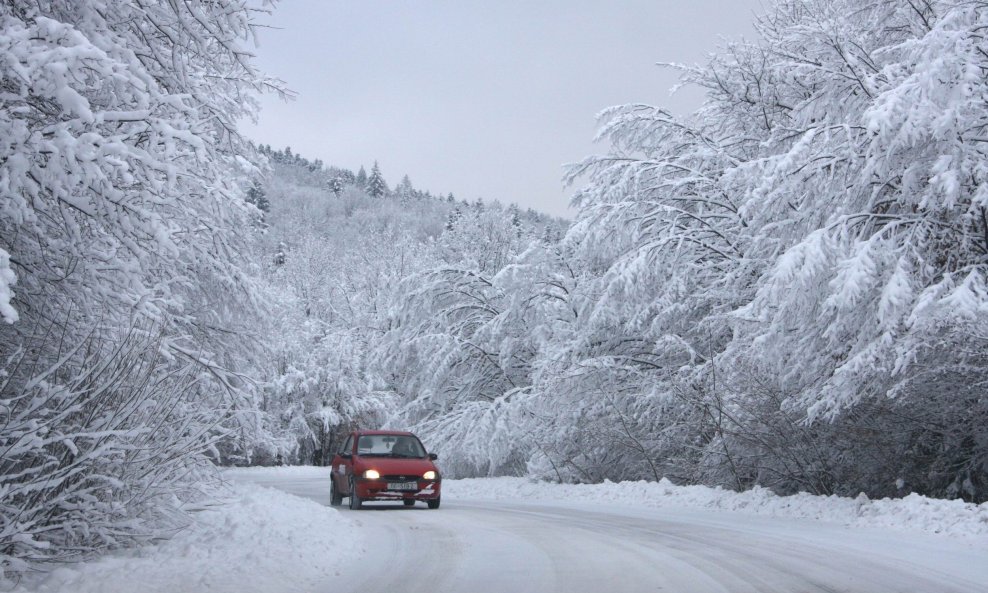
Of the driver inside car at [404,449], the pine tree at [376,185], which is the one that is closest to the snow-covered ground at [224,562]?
the driver inside car at [404,449]

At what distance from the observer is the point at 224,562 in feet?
25.4

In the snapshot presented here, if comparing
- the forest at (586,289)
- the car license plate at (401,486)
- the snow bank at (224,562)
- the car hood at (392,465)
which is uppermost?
the forest at (586,289)

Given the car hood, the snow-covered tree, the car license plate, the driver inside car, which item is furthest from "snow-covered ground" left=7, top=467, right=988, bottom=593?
the driver inside car

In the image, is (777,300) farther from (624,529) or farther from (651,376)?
(651,376)

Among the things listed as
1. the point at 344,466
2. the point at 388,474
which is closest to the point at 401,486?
the point at 388,474

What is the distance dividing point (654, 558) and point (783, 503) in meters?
6.55

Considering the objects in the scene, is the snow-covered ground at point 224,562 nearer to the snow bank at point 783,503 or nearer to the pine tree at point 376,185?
the snow bank at point 783,503

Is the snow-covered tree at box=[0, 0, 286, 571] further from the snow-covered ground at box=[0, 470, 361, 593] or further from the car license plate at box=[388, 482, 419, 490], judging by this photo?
the car license plate at box=[388, 482, 419, 490]

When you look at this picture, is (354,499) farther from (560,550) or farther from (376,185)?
(376,185)

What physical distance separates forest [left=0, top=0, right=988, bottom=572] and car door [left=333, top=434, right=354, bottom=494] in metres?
1.80

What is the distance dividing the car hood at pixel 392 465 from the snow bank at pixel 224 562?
5.40 meters

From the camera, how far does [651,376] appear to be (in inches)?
883

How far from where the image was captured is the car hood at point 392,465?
677 inches

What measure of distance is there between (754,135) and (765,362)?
865 centimetres
